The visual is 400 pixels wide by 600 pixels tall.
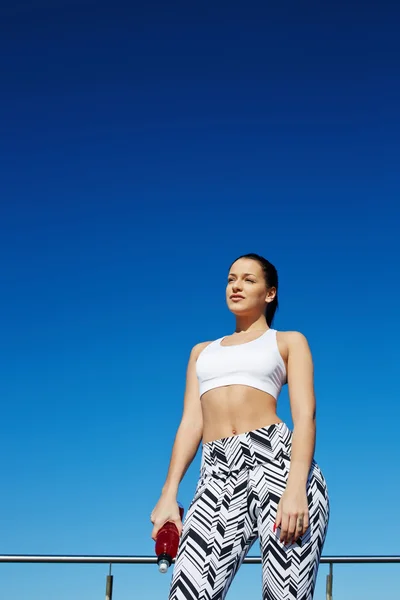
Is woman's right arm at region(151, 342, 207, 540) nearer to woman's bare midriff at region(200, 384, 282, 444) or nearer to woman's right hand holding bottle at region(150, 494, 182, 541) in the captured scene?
woman's right hand holding bottle at region(150, 494, 182, 541)

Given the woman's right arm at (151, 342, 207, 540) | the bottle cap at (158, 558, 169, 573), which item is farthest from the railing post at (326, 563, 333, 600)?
the bottle cap at (158, 558, 169, 573)

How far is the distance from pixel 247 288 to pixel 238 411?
20.8 inches

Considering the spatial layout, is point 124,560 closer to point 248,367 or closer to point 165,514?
point 165,514

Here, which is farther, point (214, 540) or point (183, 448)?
point (183, 448)

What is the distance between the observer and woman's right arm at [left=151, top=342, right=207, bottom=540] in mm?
2475

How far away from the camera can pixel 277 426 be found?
2.47 metres

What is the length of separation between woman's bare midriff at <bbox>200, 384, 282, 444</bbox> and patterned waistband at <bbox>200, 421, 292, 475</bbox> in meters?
0.03

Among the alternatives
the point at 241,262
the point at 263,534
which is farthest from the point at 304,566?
the point at 241,262

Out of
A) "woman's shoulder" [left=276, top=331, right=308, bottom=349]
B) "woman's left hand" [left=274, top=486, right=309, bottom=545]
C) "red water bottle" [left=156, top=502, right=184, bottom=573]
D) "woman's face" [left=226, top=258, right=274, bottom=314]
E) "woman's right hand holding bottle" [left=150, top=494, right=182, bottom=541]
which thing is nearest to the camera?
"woman's left hand" [left=274, top=486, right=309, bottom=545]

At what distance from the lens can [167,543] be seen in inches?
93.6

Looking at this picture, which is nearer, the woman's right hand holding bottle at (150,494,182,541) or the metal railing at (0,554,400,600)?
the woman's right hand holding bottle at (150,494,182,541)

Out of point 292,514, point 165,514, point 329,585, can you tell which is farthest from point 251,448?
point 329,585

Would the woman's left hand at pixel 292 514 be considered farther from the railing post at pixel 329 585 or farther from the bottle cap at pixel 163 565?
the railing post at pixel 329 585

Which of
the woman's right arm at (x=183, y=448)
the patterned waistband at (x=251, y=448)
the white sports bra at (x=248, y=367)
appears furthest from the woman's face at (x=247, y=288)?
the patterned waistband at (x=251, y=448)
